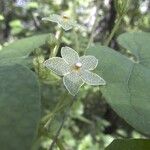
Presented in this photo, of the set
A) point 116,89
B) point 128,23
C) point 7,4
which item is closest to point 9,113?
point 116,89

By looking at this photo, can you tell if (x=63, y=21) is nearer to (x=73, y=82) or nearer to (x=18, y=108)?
(x=73, y=82)

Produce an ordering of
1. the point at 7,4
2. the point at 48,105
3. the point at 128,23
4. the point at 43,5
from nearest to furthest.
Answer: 1. the point at 7,4
2. the point at 48,105
3. the point at 43,5
4. the point at 128,23

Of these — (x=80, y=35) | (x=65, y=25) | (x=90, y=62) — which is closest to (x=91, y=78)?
(x=90, y=62)

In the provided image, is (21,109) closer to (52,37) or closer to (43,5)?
(52,37)

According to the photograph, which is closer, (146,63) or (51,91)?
(146,63)

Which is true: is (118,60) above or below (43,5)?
above

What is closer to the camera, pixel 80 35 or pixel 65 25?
pixel 65 25
